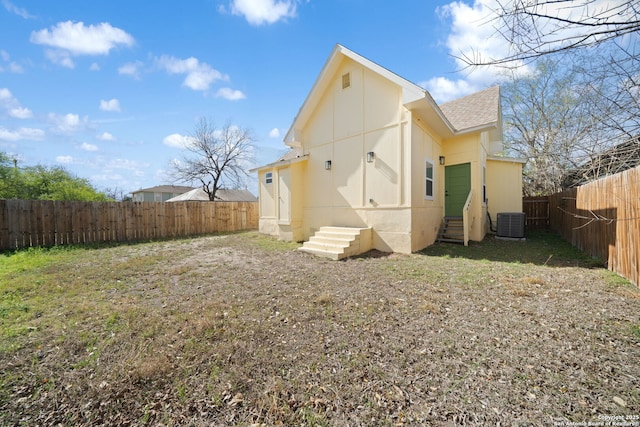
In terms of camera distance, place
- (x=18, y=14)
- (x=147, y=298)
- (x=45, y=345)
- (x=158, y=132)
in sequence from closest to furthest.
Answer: (x=45, y=345) → (x=147, y=298) → (x=18, y=14) → (x=158, y=132)

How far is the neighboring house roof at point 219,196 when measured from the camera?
31866 mm

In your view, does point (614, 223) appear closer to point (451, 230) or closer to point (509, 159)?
point (451, 230)

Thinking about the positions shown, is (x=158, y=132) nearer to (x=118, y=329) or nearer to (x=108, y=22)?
(x=108, y=22)

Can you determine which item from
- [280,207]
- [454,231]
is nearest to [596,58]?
[454,231]

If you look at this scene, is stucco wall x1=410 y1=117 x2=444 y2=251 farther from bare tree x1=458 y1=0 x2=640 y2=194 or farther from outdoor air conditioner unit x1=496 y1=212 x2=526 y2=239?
bare tree x1=458 y1=0 x2=640 y2=194

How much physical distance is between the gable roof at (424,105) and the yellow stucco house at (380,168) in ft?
0.12

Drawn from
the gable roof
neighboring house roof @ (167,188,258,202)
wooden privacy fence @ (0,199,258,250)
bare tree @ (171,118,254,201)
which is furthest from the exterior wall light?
neighboring house roof @ (167,188,258,202)

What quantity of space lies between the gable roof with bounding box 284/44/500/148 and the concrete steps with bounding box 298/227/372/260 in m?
4.21

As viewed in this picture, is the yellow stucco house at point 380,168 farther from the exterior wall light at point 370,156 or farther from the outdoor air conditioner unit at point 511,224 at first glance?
the outdoor air conditioner unit at point 511,224

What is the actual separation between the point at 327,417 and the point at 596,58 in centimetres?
534

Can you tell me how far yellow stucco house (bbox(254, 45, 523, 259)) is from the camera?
7438 mm

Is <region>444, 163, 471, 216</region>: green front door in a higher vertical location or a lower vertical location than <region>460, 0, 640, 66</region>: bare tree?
lower

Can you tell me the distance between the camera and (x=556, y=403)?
184 cm

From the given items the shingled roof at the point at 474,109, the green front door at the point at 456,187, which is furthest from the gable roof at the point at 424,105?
the green front door at the point at 456,187
